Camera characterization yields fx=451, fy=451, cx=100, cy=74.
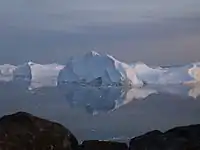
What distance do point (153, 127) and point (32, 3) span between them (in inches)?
45.8

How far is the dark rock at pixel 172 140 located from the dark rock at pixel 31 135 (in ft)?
1.22

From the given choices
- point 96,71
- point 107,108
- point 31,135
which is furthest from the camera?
point 107,108

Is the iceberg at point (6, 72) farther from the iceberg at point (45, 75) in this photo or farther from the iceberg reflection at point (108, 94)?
the iceberg reflection at point (108, 94)

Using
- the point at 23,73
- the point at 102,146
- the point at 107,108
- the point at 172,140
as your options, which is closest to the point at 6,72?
the point at 23,73

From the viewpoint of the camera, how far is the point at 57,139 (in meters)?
2.46

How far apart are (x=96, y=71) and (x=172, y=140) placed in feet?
2.53

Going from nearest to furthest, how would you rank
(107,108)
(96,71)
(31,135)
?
(31,135) → (96,71) → (107,108)

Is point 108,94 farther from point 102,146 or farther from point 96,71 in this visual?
point 102,146

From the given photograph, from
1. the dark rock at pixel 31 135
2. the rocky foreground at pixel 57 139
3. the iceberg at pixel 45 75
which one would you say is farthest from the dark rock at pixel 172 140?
the iceberg at pixel 45 75

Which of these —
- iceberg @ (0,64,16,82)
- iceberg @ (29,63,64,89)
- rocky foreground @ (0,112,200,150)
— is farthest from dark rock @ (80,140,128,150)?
iceberg @ (0,64,16,82)

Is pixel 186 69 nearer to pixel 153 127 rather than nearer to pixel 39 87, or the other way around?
pixel 153 127

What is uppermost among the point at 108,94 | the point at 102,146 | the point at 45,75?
the point at 45,75

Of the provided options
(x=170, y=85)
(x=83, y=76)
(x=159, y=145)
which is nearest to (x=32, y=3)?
(x=83, y=76)

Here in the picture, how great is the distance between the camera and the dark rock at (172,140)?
2369mm
